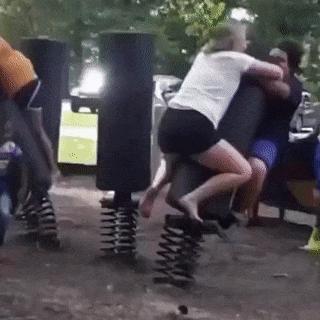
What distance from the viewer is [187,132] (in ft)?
20.7

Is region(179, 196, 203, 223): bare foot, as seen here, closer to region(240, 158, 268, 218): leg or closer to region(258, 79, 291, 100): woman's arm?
region(240, 158, 268, 218): leg

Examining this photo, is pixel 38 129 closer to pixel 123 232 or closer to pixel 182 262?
pixel 123 232

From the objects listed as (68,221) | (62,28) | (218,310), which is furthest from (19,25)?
(218,310)

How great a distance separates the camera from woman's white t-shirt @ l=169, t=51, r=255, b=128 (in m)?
6.40

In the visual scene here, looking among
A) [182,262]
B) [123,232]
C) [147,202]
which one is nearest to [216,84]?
[147,202]

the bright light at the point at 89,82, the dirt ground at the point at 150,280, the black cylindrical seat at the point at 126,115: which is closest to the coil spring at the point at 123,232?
the dirt ground at the point at 150,280

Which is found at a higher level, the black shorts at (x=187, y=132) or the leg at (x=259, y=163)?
the black shorts at (x=187, y=132)

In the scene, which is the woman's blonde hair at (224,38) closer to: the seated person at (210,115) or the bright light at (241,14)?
the seated person at (210,115)

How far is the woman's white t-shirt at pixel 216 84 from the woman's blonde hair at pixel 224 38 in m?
0.05

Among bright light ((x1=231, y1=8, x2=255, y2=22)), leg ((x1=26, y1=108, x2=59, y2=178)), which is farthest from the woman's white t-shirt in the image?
bright light ((x1=231, y1=8, x2=255, y2=22))

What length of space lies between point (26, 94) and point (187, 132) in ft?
4.19

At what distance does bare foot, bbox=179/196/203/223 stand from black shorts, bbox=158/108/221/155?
0.29 metres

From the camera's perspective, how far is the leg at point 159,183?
6.50 meters

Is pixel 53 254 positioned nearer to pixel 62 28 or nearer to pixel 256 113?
pixel 256 113
